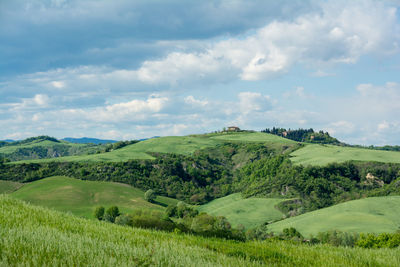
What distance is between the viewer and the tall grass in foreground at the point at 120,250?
22.0 feet

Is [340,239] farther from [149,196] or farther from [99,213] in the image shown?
Result: [149,196]

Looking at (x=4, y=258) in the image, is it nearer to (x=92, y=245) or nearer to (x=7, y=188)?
(x=92, y=245)

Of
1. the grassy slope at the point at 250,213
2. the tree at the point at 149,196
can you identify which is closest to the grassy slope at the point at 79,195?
the tree at the point at 149,196

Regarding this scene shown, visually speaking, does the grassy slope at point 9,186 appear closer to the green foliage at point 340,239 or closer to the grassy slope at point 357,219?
the grassy slope at point 357,219

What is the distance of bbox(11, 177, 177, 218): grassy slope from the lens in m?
156

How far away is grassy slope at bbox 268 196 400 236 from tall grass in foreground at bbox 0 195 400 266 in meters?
123

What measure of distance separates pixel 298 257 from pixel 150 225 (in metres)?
7.85

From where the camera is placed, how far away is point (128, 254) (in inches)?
298

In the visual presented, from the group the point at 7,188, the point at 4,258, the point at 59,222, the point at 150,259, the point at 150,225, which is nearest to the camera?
the point at 4,258

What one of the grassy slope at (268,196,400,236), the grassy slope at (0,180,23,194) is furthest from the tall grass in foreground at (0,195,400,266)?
the grassy slope at (0,180,23,194)

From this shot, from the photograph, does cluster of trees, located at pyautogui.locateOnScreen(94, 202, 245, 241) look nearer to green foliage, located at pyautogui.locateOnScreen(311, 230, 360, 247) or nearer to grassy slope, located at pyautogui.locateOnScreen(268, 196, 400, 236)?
green foliage, located at pyautogui.locateOnScreen(311, 230, 360, 247)

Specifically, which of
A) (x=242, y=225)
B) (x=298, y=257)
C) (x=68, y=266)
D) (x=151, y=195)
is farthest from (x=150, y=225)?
(x=151, y=195)

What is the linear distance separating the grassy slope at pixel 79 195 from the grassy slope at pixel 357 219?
7277cm

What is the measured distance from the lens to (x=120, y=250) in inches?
307
